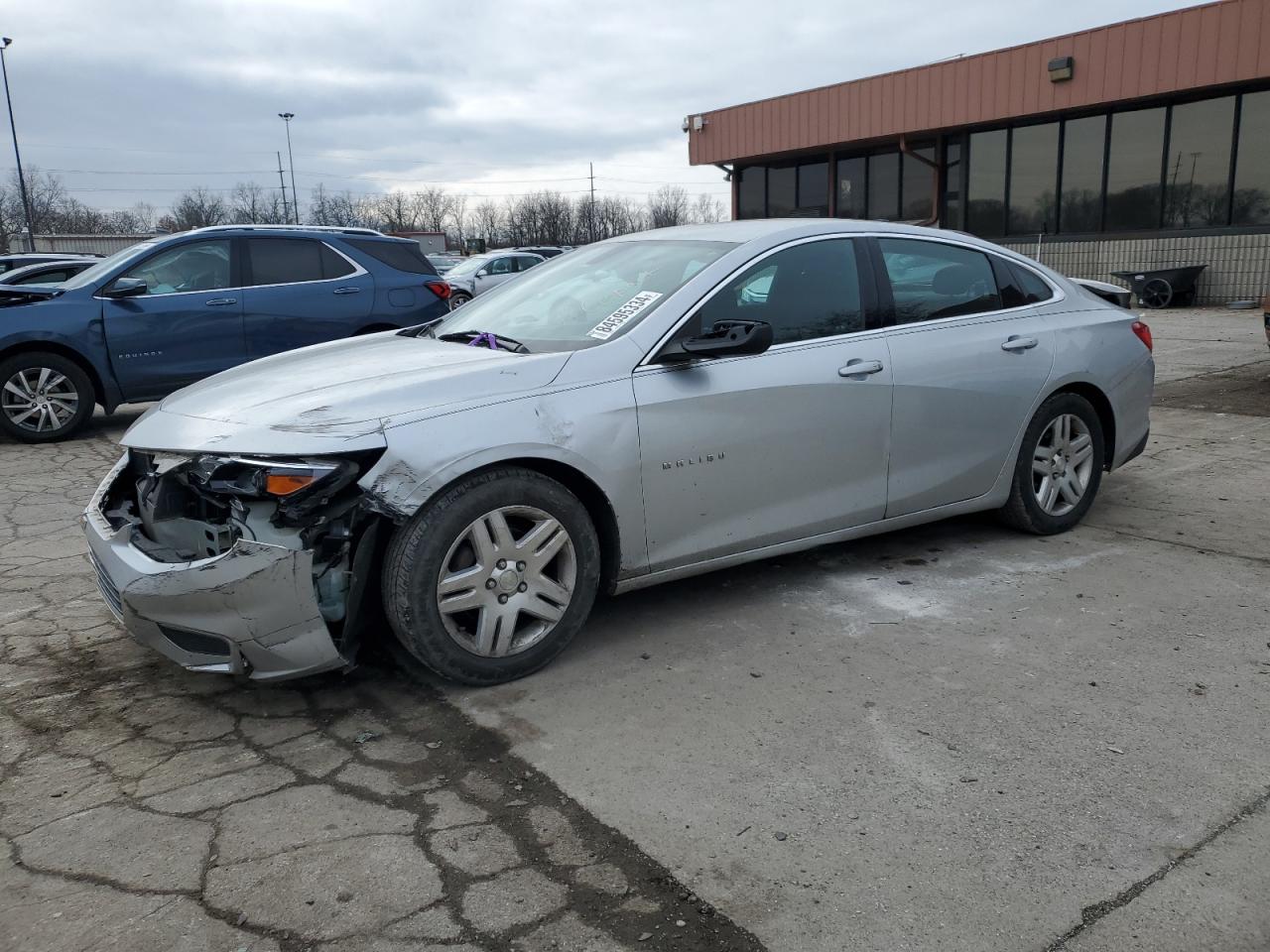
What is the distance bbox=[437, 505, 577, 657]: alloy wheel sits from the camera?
3.34m

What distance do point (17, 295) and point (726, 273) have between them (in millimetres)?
6983

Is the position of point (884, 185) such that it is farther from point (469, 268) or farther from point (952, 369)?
point (952, 369)

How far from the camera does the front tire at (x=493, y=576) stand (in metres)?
3.26

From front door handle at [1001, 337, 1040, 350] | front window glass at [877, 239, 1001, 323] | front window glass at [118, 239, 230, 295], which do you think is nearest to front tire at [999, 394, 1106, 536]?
front door handle at [1001, 337, 1040, 350]

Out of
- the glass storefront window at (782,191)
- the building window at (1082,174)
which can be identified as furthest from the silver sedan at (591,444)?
the glass storefront window at (782,191)

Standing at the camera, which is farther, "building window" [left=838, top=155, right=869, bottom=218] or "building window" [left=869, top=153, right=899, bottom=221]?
"building window" [left=838, top=155, right=869, bottom=218]

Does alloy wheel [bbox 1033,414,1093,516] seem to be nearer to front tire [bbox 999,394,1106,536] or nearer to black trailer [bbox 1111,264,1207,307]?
front tire [bbox 999,394,1106,536]

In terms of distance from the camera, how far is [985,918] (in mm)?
2287

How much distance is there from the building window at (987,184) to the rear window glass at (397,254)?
14.8 m

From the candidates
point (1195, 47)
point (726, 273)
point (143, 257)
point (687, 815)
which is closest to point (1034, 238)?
point (1195, 47)

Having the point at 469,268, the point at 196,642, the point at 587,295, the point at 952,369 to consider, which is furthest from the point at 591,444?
the point at 469,268

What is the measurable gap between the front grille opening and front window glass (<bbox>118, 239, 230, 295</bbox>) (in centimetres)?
613

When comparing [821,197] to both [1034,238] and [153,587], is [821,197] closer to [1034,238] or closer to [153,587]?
[1034,238]

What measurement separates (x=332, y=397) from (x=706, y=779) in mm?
1768
